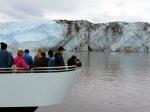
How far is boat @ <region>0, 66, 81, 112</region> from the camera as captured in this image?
9289 mm

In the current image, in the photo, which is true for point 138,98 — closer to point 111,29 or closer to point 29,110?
point 29,110

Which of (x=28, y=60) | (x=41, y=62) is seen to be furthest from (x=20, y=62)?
(x=28, y=60)

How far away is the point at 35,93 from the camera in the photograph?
9.53 m

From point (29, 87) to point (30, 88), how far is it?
4cm

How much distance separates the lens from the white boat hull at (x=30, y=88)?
930 centimetres

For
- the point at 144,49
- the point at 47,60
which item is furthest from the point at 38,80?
the point at 144,49

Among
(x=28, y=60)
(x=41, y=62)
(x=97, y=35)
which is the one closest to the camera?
(x=41, y=62)

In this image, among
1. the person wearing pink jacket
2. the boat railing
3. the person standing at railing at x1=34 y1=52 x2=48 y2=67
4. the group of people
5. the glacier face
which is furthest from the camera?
the glacier face

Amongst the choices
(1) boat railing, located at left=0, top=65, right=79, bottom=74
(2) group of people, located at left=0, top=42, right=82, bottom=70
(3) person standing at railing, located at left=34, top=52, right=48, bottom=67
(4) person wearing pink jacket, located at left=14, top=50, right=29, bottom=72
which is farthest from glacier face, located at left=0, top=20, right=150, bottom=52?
(1) boat railing, located at left=0, top=65, right=79, bottom=74

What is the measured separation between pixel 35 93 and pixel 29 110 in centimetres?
47

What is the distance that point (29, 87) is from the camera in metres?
9.43

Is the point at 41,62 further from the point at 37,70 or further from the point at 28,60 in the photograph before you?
the point at 37,70

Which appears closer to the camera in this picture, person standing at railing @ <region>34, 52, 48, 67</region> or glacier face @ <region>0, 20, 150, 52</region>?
person standing at railing @ <region>34, 52, 48, 67</region>

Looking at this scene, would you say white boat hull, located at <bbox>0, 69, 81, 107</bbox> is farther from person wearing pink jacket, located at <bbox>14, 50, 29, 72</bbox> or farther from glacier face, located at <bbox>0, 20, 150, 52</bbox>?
glacier face, located at <bbox>0, 20, 150, 52</bbox>
